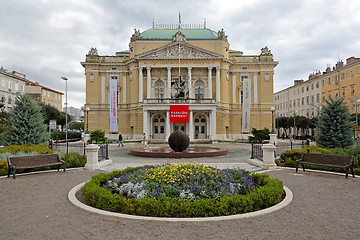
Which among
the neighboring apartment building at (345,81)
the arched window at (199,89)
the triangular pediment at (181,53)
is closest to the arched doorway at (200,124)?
the arched window at (199,89)

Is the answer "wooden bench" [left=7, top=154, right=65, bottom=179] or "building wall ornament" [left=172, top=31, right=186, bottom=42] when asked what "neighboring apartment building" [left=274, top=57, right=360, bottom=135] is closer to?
"building wall ornament" [left=172, top=31, right=186, bottom=42]

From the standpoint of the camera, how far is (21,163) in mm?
11695

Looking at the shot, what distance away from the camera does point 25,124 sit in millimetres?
18484

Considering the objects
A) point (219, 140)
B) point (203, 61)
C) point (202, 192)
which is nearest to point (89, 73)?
point (203, 61)

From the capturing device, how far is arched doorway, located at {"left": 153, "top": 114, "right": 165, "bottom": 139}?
44.7m

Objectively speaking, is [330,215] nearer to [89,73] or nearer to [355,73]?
[89,73]

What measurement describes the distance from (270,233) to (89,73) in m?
48.9

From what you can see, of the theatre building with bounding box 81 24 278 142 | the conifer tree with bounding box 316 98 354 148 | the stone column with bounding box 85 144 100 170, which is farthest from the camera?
the theatre building with bounding box 81 24 278 142

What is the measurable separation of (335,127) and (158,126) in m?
30.8

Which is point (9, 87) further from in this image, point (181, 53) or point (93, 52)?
point (181, 53)

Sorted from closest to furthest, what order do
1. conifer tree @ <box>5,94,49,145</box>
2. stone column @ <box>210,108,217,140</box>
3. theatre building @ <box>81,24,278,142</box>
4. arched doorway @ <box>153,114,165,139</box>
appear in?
conifer tree @ <box>5,94,49,145</box> < stone column @ <box>210,108,217,140</box> < theatre building @ <box>81,24,278,142</box> < arched doorway @ <box>153,114,165,139</box>

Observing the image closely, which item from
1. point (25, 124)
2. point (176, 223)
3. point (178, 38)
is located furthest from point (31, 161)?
point (178, 38)

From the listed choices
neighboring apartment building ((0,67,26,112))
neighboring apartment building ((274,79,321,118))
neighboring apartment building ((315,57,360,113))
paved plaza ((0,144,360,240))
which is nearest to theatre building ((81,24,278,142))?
neighboring apartment building ((315,57,360,113))

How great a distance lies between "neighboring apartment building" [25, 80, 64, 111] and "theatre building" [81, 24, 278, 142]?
109 feet
